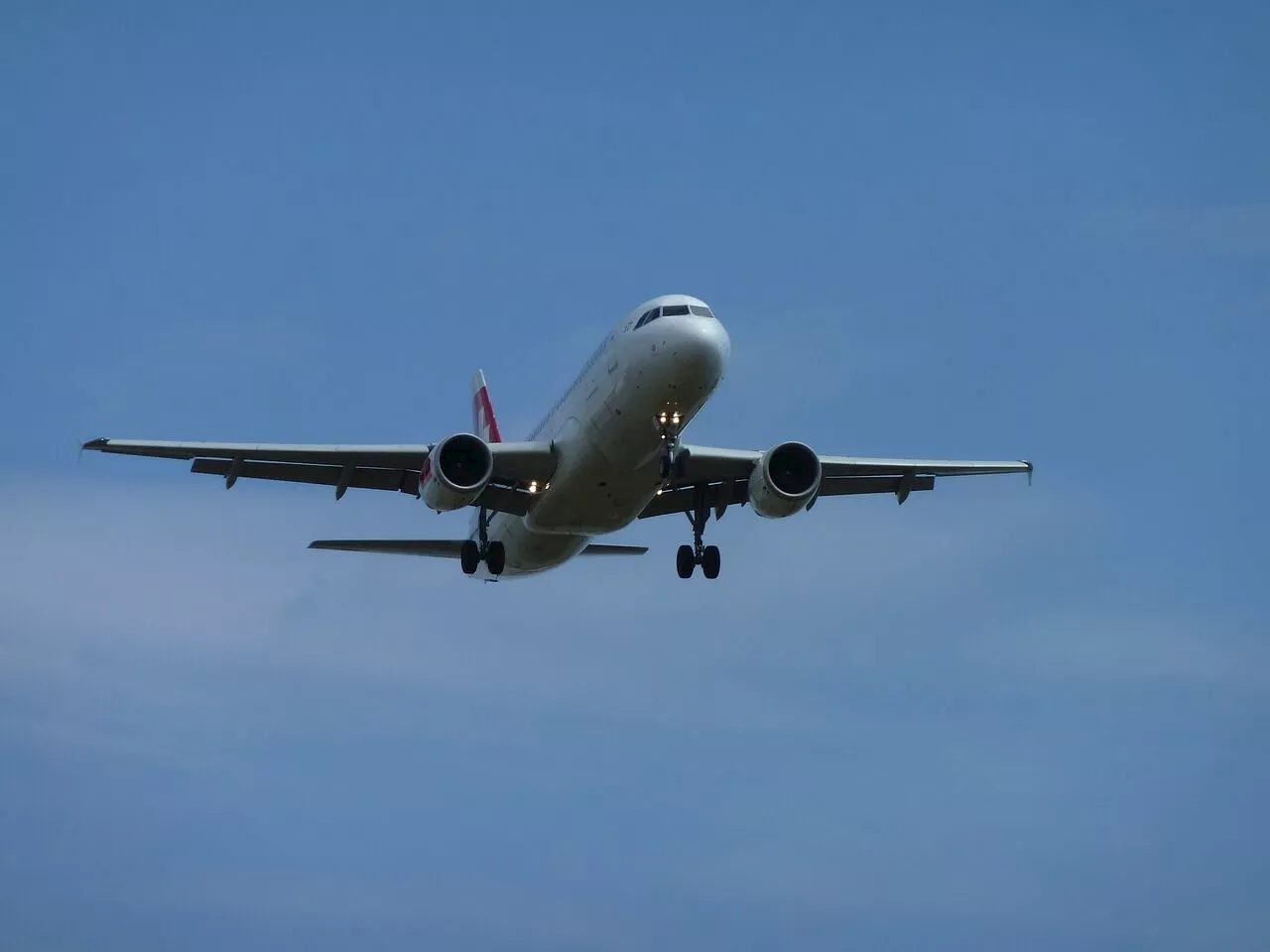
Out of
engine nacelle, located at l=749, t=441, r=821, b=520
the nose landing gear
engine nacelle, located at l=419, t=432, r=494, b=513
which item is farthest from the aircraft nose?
engine nacelle, located at l=419, t=432, r=494, b=513

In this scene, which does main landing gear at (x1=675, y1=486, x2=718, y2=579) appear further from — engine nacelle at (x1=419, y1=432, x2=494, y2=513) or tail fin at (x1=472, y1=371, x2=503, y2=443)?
tail fin at (x1=472, y1=371, x2=503, y2=443)

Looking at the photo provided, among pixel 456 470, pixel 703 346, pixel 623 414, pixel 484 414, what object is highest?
pixel 484 414

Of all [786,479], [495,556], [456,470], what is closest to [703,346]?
A: [786,479]

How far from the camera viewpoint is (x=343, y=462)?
39.0 metres

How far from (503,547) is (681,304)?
9.47 m

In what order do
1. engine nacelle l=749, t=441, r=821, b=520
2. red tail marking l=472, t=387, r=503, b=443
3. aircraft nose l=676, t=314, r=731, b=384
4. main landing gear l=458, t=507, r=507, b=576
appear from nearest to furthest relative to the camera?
aircraft nose l=676, t=314, r=731, b=384 < engine nacelle l=749, t=441, r=821, b=520 < main landing gear l=458, t=507, r=507, b=576 < red tail marking l=472, t=387, r=503, b=443

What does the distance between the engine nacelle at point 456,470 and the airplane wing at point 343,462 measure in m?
0.99

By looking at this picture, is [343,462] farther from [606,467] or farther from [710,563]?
[710,563]

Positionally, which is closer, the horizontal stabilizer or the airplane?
the airplane

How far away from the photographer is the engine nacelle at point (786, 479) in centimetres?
3744

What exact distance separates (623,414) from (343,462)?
7506 millimetres

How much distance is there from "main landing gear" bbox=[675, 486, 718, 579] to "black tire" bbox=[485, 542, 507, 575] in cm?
427

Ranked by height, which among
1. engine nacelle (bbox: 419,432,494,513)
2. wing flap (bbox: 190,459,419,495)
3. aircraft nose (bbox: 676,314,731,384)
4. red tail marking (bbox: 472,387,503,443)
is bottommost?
engine nacelle (bbox: 419,432,494,513)

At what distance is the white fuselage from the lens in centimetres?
3422
